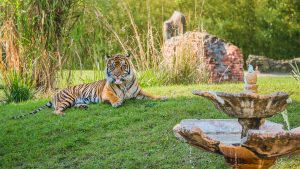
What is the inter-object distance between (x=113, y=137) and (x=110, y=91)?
6.05ft

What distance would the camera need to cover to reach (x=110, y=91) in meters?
11.6

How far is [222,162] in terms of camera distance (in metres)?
8.31

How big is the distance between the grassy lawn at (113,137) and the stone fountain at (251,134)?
98.8 inches

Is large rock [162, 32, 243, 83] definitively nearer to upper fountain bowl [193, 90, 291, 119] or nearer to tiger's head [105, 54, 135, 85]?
tiger's head [105, 54, 135, 85]

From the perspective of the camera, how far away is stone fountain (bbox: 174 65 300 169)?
524cm

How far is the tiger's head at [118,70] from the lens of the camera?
1148 cm

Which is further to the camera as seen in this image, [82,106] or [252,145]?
[82,106]

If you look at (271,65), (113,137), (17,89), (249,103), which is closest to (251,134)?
(249,103)

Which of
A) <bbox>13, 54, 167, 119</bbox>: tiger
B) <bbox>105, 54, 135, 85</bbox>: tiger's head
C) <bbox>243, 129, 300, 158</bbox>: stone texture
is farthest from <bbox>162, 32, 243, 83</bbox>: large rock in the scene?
<bbox>243, 129, 300, 158</bbox>: stone texture

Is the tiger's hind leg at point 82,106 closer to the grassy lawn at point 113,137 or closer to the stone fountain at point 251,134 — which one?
the grassy lawn at point 113,137

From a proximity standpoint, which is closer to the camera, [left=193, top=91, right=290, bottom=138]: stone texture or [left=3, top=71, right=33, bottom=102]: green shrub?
[left=193, top=91, right=290, bottom=138]: stone texture

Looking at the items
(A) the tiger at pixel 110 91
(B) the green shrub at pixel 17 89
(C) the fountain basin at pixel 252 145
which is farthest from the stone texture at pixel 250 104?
(B) the green shrub at pixel 17 89

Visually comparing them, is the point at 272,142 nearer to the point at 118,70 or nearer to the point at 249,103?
the point at 249,103

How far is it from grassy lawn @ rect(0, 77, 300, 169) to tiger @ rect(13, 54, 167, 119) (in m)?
0.15
